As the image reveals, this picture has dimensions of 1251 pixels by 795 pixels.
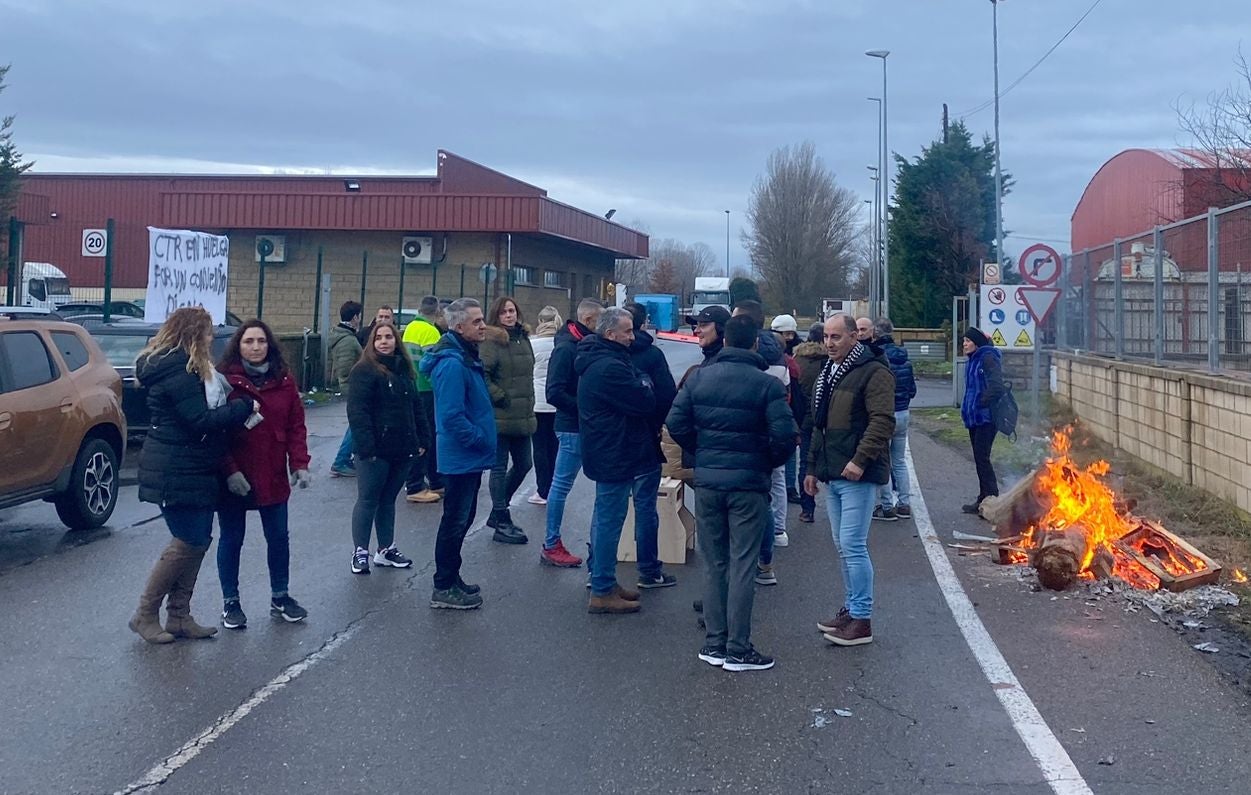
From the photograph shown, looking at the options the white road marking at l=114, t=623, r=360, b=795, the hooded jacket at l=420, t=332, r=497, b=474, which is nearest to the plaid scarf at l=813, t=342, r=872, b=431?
the hooded jacket at l=420, t=332, r=497, b=474

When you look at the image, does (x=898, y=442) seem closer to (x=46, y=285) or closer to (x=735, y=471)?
(x=735, y=471)

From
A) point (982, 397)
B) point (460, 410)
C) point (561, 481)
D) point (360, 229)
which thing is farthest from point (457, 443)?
point (360, 229)

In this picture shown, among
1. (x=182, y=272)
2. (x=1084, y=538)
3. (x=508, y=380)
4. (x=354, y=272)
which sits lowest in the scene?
(x=1084, y=538)

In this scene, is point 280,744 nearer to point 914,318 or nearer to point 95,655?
point 95,655

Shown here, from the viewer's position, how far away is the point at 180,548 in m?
6.66

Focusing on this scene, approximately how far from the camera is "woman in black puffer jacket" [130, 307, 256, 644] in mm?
6500

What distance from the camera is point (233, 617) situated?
6980mm

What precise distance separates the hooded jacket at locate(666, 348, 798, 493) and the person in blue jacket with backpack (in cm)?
495

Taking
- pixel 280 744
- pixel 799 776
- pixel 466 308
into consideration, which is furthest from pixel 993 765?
pixel 466 308

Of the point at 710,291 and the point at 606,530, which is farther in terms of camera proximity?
the point at 710,291

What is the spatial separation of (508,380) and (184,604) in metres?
3.38

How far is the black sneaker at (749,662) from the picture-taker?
633 centimetres

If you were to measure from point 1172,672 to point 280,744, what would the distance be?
4.45 metres

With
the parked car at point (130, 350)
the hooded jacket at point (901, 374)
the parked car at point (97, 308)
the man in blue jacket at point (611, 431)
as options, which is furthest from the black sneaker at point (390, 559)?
the parked car at point (97, 308)
